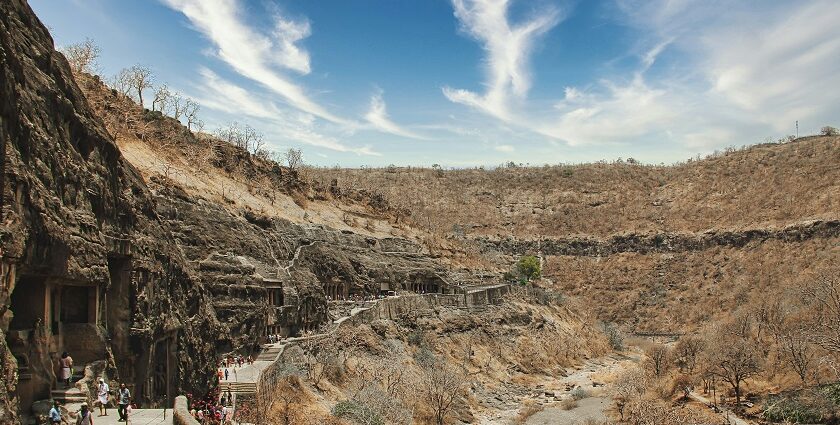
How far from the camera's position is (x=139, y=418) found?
18.4m

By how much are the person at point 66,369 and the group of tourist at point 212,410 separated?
3.43 m

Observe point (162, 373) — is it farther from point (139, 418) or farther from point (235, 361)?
point (235, 361)

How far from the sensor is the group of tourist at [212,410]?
19158mm

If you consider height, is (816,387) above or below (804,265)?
below

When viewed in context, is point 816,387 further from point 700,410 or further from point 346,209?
point 346,209

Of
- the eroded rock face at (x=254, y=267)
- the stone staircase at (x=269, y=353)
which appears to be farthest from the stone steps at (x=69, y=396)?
the stone staircase at (x=269, y=353)

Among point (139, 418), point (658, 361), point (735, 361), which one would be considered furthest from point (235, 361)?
point (658, 361)

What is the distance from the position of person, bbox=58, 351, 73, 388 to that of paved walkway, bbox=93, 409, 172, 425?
118 centimetres

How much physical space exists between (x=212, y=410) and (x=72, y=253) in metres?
6.74

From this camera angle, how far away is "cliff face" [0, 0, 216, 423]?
603 inches

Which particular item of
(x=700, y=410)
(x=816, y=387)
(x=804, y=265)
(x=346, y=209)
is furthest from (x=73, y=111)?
(x=804, y=265)

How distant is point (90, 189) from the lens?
20062 mm

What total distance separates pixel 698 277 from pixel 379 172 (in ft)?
232

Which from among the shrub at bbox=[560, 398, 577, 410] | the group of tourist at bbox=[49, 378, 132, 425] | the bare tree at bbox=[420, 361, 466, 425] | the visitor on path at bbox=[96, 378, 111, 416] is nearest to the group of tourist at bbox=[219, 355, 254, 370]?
the group of tourist at bbox=[49, 378, 132, 425]
